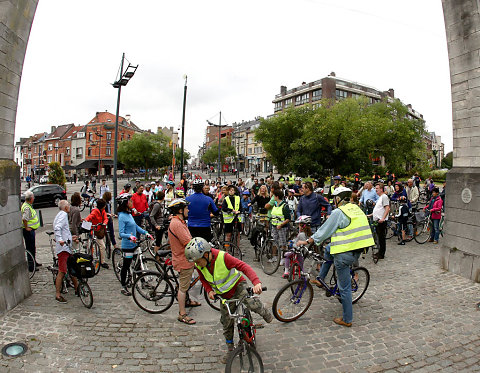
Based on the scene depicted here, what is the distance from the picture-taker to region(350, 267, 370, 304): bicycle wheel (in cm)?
544

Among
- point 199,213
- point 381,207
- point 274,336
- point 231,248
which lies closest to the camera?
point 274,336

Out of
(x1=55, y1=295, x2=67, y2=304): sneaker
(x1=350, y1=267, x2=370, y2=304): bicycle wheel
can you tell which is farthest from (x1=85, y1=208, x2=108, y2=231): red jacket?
(x1=350, y1=267, x2=370, y2=304): bicycle wheel

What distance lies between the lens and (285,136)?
28953 millimetres

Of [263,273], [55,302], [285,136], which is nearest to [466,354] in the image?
[263,273]

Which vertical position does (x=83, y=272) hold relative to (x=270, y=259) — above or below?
above

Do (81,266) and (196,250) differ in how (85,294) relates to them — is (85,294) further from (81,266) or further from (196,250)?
(196,250)

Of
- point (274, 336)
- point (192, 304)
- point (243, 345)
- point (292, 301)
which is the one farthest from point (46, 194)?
point (243, 345)

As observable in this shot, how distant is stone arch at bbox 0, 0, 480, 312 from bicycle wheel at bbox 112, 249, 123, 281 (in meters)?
1.61

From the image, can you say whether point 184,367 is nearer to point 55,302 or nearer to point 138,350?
point 138,350

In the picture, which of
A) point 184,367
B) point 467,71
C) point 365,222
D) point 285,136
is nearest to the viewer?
point 184,367

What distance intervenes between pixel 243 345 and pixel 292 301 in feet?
5.92

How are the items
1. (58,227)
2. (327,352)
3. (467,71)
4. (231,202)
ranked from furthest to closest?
(231,202) < (467,71) < (58,227) < (327,352)

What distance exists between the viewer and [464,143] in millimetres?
7156

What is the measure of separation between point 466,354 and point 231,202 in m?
5.61
